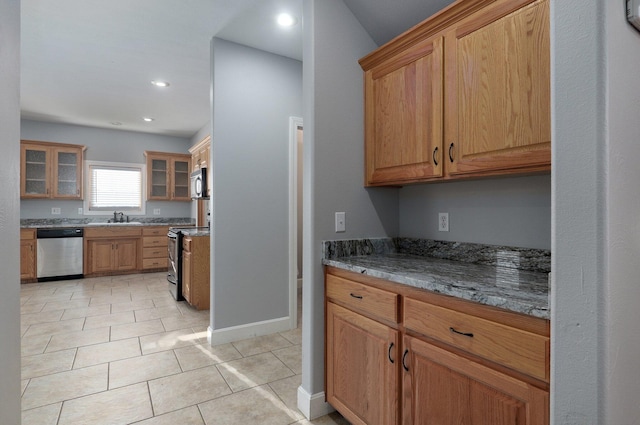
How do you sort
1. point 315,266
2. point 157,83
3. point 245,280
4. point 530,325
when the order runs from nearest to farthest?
1. point 530,325
2. point 315,266
3. point 245,280
4. point 157,83

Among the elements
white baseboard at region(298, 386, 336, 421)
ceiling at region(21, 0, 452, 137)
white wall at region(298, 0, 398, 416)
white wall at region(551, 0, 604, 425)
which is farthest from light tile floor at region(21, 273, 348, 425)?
ceiling at region(21, 0, 452, 137)

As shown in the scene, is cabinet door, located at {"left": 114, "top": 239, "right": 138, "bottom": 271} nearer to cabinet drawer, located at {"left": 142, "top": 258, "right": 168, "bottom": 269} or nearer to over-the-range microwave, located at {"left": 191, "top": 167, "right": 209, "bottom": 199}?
cabinet drawer, located at {"left": 142, "top": 258, "right": 168, "bottom": 269}

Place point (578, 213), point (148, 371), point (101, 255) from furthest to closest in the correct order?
point (101, 255) < point (148, 371) < point (578, 213)

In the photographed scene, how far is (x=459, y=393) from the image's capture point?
1185mm

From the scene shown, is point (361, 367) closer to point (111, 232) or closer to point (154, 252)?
point (154, 252)

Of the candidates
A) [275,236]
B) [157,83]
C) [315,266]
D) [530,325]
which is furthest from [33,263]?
[530,325]

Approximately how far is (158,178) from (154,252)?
1.54 m

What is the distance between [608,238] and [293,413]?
6.06 ft

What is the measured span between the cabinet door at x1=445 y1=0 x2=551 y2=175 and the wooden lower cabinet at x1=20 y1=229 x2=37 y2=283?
641 centimetres

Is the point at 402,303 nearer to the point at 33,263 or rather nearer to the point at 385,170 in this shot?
the point at 385,170

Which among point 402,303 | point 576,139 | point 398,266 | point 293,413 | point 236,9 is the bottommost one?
point 293,413

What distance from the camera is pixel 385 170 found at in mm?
1954

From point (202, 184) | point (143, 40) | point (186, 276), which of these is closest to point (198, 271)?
point (186, 276)

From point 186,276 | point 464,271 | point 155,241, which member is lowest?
point 186,276
